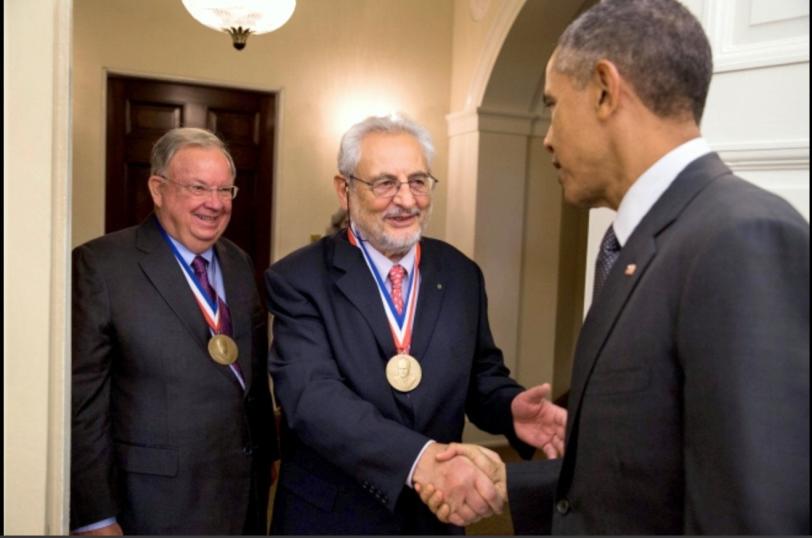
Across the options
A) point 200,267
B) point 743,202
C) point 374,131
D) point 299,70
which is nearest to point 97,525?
point 200,267

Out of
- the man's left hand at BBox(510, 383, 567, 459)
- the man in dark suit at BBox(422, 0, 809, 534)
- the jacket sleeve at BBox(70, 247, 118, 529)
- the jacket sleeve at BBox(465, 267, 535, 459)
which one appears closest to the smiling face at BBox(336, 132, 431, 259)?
the jacket sleeve at BBox(465, 267, 535, 459)

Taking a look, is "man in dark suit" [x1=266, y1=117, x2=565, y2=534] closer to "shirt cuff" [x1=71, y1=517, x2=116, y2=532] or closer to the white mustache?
the white mustache

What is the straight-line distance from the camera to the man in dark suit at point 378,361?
166cm

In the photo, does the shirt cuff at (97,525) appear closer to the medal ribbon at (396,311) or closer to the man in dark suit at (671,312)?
the medal ribbon at (396,311)

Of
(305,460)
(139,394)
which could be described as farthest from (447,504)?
(139,394)

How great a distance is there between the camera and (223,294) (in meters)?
2.22

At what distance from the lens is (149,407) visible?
1977mm

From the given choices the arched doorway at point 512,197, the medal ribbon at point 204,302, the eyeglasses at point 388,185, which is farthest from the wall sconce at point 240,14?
the eyeglasses at point 388,185

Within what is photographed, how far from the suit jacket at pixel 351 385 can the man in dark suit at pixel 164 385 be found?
0.79 feet

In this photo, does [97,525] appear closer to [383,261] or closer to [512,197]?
[383,261]

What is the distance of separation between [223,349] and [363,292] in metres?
0.54

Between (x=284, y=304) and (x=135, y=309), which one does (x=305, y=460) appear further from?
(x=135, y=309)

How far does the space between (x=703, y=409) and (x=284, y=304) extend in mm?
1206

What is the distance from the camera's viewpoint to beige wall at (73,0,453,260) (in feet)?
14.7
